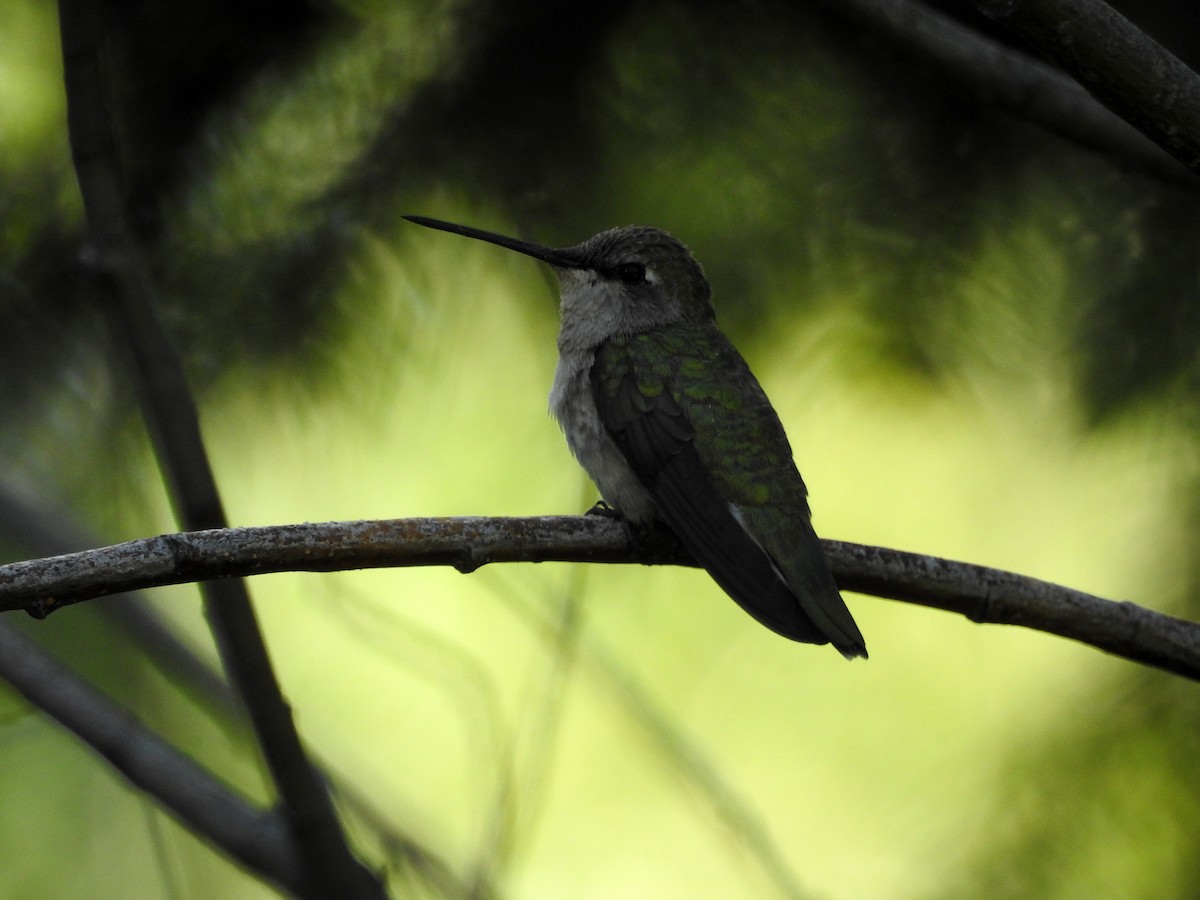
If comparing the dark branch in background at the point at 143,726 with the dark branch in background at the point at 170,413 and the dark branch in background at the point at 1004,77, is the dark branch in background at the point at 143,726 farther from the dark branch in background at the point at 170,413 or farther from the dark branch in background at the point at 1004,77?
the dark branch in background at the point at 1004,77

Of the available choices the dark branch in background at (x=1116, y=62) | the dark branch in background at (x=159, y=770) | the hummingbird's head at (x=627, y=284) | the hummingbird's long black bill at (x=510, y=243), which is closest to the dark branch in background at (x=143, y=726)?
the dark branch in background at (x=159, y=770)

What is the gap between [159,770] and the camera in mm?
2129

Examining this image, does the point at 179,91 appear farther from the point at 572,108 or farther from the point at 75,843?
the point at 75,843

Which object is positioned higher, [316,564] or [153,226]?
[153,226]

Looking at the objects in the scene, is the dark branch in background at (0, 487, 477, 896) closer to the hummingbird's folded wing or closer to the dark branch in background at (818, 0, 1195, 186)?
the hummingbird's folded wing

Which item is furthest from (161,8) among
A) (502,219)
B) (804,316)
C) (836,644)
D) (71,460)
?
(836,644)

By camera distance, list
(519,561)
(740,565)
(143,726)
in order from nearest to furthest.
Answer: (519,561) < (143,726) < (740,565)

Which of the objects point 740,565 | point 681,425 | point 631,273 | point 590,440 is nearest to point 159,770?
point 740,565

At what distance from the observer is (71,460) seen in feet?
9.89

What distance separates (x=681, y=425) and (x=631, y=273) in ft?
1.92

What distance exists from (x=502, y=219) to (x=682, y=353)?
701mm

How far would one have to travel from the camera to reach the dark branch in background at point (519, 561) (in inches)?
67.1

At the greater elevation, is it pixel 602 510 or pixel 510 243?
pixel 510 243

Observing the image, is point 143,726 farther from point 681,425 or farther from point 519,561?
point 681,425
